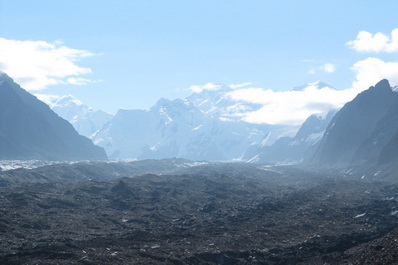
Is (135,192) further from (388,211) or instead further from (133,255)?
(133,255)

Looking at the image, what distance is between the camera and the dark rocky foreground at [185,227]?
5756cm

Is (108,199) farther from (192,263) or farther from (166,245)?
(192,263)

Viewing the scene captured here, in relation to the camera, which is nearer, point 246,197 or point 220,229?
point 220,229

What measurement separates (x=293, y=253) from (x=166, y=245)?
609 inches

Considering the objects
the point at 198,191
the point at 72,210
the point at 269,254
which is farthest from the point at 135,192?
the point at 269,254

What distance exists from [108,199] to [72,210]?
17891mm

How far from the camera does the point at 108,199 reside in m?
111

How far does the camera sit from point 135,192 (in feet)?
403

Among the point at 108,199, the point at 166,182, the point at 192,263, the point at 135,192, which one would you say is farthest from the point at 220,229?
the point at 166,182

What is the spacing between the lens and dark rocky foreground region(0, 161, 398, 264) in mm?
57562

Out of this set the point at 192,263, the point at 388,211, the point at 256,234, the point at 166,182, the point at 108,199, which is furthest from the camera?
the point at 166,182

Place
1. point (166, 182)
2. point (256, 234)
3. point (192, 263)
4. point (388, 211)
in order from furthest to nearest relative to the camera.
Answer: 1. point (166, 182)
2. point (388, 211)
3. point (256, 234)
4. point (192, 263)

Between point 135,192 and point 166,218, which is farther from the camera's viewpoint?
point 135,192

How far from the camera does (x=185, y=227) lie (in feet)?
263
